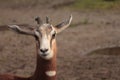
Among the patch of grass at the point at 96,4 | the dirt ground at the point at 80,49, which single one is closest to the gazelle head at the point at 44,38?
the dirt ground at the point at 80,49

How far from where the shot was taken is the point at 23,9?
78.7ft

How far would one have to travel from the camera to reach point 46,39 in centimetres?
688

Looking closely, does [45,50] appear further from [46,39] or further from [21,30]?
[21,30]

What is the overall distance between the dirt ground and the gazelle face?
3.25 metres

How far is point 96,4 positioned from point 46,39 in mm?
15603

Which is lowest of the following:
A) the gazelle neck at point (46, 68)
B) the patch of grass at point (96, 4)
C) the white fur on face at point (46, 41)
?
the patch of grass at point (96, 4)

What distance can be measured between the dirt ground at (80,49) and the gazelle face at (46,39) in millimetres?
3255

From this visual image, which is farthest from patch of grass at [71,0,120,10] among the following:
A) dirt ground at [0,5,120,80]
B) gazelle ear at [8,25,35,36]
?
gazelle ear at [8,25,35,36]

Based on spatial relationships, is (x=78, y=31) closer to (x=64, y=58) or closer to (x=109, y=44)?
(x=109, y=44)

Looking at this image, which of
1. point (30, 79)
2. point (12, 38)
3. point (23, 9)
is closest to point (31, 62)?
point (12, 38)

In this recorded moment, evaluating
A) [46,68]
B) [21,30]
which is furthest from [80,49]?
[46,68]

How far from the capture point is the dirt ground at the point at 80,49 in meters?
10.7

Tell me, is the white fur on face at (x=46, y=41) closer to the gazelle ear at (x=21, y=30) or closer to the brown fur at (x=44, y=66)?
the brown fur at (x=44, y=66)

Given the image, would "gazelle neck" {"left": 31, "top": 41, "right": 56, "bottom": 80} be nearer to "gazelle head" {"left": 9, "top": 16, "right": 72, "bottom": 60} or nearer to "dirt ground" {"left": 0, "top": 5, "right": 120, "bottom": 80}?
"gazelle head" {"left": 9, "top": 16, "right": 72, "bottom": 60}
